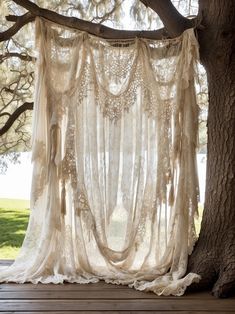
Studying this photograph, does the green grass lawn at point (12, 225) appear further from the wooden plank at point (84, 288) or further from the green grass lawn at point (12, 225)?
the wooden plank at point (84, 288)

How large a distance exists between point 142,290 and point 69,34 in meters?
1.69

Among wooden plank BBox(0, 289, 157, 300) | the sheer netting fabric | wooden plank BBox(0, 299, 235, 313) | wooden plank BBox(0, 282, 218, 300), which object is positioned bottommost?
wooden plank BBox(0, 299, 235, 313)

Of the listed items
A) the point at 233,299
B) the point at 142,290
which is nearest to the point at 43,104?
the point at 142,290

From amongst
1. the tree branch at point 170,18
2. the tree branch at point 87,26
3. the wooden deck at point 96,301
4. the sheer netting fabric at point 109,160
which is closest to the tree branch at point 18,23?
the tree branch at point 87,26

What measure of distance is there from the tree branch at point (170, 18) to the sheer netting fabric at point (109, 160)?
2.5 inches

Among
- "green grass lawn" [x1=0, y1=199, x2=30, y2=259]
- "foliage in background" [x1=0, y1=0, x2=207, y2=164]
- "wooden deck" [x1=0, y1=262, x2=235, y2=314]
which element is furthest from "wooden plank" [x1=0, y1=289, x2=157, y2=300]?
"green grass lawn" [x1=0, y1=199, x2=30, y2=259]

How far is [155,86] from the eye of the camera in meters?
2.29

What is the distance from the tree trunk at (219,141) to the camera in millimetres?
2186

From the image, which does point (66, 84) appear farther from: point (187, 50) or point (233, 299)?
point (233, 299)

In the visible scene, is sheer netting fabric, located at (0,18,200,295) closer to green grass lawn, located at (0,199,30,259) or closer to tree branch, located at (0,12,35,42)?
tree branch, located at (0,12,35,42)

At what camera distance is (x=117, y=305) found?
74.5 inches

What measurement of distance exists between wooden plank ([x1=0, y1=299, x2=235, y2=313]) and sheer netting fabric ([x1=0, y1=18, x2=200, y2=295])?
0.30 metres

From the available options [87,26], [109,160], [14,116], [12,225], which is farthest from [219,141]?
[12,225]

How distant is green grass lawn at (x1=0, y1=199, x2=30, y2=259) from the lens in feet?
11.5
